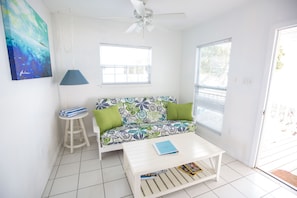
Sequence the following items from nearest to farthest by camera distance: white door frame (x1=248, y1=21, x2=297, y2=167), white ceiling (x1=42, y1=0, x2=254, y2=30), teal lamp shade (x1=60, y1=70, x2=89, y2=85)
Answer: white door frame (x1=248, y1=21, x2=297, y2=167) → white ceiling (x1=42, y1=0, x2=254, y2=30) → teal lamp shade (x1=60, y1=70, x2=89, y2=85)

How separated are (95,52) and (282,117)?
162 inches

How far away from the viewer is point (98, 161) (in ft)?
7.36

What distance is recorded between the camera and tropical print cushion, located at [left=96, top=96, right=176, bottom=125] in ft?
9.05

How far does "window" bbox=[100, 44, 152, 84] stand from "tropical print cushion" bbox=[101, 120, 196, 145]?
1.11 m

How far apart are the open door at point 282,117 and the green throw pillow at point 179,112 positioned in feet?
3.81

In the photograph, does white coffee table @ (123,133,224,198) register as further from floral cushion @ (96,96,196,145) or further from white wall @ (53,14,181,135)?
white wall @ (53,14,181,135)

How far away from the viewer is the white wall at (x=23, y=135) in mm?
1042

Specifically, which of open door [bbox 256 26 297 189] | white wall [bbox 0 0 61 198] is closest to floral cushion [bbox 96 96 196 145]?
white wall [bbox 0 0 61 198]

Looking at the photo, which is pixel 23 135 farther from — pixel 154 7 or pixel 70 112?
pixel 154 7

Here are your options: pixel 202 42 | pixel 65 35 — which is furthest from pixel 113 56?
pixel 202 42

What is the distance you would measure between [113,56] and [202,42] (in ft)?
6.13

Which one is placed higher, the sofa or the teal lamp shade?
the teal lamp shade

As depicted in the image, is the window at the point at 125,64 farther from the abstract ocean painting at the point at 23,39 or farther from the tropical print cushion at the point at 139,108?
the abstract ocean painting at the point at 23,39

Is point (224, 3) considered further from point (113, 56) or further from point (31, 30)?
point (31, 30)
